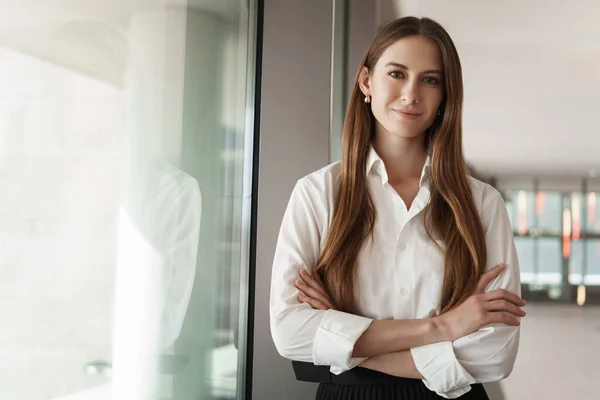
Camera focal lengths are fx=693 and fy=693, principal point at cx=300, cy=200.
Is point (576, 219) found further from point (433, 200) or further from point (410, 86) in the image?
point (410, 86)

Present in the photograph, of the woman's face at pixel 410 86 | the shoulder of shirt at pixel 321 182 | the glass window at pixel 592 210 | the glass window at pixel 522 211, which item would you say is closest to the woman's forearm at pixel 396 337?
the shoulder of shirt at pixel 321 182

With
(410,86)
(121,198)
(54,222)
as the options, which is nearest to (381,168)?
(410,86)

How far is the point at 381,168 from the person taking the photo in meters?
1.87

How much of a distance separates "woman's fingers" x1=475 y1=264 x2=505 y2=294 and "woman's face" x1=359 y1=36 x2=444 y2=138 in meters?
0.41

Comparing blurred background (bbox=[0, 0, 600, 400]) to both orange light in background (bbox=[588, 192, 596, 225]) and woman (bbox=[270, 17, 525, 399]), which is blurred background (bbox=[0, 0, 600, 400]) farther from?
woman (bbox=[270, 17, 525, 399])

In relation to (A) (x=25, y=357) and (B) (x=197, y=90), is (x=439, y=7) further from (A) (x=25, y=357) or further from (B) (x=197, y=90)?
Result: (A) (x=25, y=357)

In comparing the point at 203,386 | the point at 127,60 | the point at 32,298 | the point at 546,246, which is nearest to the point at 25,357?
the point at 32,298

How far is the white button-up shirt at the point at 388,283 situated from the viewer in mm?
1643

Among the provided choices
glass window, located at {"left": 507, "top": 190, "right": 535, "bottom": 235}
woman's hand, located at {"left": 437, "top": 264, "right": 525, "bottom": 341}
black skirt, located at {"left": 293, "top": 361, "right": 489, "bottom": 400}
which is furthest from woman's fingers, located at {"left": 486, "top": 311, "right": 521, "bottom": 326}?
glass window, located at {"left": 507, "top": 190, "right": 535, "bottom": 235}

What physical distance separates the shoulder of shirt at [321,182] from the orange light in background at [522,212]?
1.08m

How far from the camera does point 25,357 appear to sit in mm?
1183

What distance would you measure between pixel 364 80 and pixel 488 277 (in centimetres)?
63

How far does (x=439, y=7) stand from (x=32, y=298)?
83.6 inches

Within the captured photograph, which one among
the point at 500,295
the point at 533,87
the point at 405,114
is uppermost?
the point at 533,87
